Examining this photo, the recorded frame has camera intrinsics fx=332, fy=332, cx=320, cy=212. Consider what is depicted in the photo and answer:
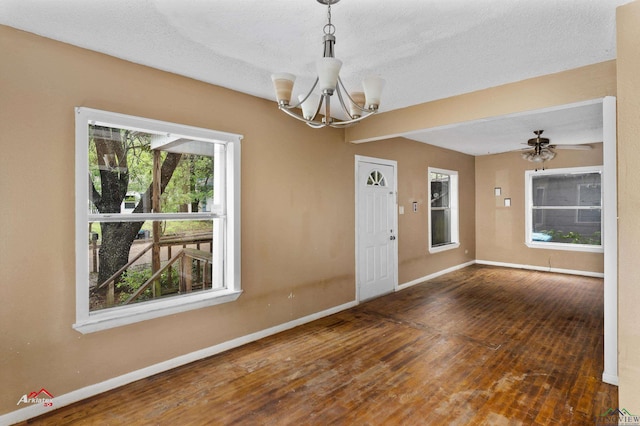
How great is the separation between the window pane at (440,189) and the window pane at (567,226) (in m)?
1.88

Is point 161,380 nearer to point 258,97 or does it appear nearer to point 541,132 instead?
point 258,97

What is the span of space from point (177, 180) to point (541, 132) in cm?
518

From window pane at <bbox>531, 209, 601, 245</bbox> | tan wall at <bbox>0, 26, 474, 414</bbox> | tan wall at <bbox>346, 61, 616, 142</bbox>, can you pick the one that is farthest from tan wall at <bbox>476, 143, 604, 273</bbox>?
tan wall at <bbox>0, 26, 474, 414</bbox>

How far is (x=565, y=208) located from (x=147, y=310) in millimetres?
7400

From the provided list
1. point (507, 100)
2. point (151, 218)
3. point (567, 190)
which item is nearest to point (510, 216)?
point (567, 190)

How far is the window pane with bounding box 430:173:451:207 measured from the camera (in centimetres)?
653

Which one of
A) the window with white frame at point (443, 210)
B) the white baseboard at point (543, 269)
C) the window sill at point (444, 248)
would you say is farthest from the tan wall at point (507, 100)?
the white baseboard at point (543, 269)

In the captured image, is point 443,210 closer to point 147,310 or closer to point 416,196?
point 416,196

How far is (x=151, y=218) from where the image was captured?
2822 millimetres

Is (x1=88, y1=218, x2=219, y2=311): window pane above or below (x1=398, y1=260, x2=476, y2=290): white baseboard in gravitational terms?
above

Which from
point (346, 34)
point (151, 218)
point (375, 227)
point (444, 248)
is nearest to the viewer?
point (346, 34)

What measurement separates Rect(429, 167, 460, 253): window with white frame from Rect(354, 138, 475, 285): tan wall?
0.15 meters

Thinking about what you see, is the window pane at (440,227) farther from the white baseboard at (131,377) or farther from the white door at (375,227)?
the white baseboard at (131,377)

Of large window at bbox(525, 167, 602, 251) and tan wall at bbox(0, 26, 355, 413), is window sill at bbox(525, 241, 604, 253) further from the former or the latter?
tan wall at bbox(0, 26, 355, 413)
